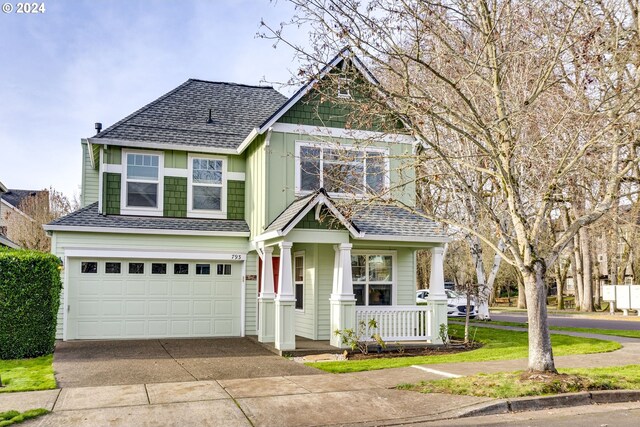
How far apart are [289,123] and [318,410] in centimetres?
Answer: 963

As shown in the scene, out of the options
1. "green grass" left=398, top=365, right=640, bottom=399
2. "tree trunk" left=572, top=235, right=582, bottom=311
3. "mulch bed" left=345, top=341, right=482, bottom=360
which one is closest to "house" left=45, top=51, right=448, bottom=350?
"mulch bed" left=345, top=341, right=482, bottom=360

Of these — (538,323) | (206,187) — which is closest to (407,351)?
(538,323)

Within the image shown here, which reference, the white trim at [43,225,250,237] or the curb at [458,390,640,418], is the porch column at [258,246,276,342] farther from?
the curb at [458,390,640,418]

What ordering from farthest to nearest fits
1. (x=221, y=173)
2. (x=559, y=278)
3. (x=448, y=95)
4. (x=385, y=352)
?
(x=559, y=278), (x=221, y=173), (x=385, y=352), (x=448, y=95)

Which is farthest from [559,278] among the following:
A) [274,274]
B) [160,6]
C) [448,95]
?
[160,6]

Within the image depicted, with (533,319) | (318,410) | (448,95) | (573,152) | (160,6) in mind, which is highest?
(160,6)

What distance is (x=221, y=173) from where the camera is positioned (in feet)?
58.9

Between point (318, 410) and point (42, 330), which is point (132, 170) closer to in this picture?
point (42, 330)

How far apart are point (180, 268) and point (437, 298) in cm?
728

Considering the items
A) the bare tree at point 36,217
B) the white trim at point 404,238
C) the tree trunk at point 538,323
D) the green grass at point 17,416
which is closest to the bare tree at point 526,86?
the tree trunk at point 538,323

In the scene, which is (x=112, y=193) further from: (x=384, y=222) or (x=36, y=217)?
(x=36, y=217)

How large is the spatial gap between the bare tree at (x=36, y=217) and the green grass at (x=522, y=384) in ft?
105

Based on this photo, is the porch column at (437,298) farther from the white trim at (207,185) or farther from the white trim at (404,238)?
the white trim at (207,185)

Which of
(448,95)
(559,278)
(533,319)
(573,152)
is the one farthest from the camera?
(559,278)
